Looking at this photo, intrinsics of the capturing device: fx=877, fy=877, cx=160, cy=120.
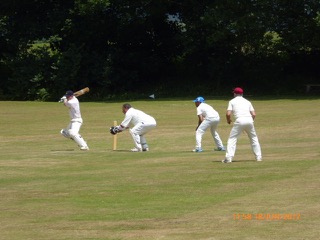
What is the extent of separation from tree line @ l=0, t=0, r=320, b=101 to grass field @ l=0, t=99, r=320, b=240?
2039 centimetres

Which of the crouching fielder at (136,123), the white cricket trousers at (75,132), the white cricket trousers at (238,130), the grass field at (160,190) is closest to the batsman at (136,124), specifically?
the crouching fielder at (136,123)

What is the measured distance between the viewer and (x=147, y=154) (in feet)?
80.6

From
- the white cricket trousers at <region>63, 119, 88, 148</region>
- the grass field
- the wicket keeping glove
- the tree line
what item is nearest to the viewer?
the grass field

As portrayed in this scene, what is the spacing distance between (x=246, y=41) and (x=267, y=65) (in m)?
2.26

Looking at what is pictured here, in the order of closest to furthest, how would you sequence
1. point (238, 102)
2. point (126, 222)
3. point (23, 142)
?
point (126, 222), point (238, 102), point (23, 142)

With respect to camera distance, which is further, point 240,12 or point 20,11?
point 20,11

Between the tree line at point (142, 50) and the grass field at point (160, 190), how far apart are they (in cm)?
2039

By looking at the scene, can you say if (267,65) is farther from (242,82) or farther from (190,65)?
(190,65)

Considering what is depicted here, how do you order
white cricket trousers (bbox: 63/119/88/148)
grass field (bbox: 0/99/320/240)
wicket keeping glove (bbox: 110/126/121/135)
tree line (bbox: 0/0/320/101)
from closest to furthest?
grass field (bbox: 0/99/320/240) → wicket keeping glove (bbox: 110/126/121/135) → white cricket trousers (bbox: 63/119/88/148) → tree line (bbox: 0/0/320/101)

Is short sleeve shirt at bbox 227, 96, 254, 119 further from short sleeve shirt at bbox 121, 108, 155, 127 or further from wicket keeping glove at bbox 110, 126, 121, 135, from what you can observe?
wicket keeping glove at bbox 110, 126, 121, 135

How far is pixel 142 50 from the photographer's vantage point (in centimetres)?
5594

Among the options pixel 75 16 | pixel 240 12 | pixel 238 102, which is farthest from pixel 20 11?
pixel 238 102

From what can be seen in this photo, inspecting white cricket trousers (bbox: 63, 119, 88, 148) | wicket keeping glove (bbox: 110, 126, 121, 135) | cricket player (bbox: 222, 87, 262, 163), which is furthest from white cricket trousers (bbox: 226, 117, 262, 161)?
white cricket trousers (bbox: 63, 119, 88, 148)

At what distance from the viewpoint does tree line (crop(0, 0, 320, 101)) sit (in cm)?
5188
